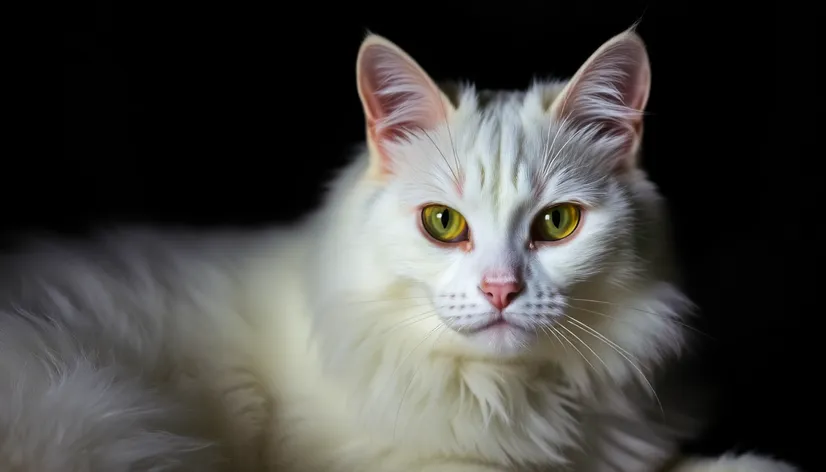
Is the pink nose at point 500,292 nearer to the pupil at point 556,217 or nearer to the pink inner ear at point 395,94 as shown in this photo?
the pupil at point 556,217

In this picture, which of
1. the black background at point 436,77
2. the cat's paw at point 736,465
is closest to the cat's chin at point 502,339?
the cat's paw at point 736,465

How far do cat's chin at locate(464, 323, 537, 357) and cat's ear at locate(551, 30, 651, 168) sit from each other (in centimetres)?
44

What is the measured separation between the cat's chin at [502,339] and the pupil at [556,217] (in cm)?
22

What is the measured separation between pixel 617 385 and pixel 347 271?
1.96ft

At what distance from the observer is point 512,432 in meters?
1.52

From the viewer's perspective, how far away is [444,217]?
57.5 inches

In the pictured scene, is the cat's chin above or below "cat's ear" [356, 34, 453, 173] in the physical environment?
below

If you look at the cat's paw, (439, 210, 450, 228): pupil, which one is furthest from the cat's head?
the cat's paw

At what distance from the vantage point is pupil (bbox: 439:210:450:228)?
4.78 ft

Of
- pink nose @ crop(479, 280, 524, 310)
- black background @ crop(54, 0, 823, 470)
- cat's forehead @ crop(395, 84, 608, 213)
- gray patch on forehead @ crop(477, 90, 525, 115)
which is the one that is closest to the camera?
pink nose @ crop(479, 280, 524, 310)

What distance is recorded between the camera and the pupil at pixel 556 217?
1.46 m

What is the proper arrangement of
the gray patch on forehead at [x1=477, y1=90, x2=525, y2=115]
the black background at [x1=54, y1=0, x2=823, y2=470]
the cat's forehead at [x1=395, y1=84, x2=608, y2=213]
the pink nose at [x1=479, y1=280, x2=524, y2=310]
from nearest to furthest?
1. the pink nose at [x1=479, y1=280, x2=524, y2=310]
2. the cat's forehead at [x1=395, y1=84, x2=608, y2=213]
3. the gray patch on forehead at [x1=477, y1=90, x2=525, y2=115]
4. the black background at [x1=54, y1=0, x2=823, y2=470]

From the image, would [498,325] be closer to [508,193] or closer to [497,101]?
[508,193]

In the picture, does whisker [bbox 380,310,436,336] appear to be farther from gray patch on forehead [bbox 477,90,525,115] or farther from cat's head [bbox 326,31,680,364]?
gray patch on forehead [bbox 477,90,525,115]
